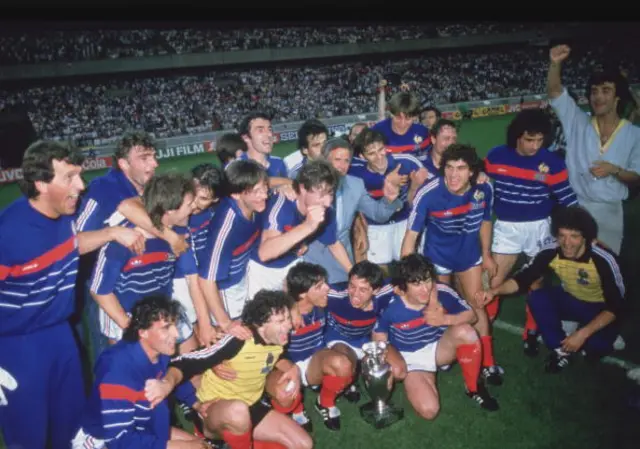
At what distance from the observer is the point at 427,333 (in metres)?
4.72

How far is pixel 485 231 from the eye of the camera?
211 inches

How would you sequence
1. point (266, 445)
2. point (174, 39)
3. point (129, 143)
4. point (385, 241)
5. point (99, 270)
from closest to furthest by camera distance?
point (99, 270), point (266, 445), point (129, 143), point (385, 241), point (174, 39)

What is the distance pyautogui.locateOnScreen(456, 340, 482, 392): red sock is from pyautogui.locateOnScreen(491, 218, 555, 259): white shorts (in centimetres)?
173

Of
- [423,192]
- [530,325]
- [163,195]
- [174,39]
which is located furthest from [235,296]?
[174,39]

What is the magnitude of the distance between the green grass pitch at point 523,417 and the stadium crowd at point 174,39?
2997 cm

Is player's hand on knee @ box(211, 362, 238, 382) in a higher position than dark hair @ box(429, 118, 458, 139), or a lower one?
lower

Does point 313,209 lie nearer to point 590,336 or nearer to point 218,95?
point 590,336

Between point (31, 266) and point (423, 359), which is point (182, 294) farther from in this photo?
point (423, 359)

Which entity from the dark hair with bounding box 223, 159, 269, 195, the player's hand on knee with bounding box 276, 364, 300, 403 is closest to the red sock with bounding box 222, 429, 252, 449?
the player's hand on knee with bounding box 276, 364, 300, 403

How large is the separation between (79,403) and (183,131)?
22.1 metres

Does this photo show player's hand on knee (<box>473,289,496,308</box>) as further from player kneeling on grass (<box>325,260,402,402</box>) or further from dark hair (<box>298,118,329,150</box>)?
dark hair (<box>298,118,329,150</box>)

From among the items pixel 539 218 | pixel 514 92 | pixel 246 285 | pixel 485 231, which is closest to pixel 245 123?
pixel 246 285

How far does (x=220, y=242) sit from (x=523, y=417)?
10.0ft

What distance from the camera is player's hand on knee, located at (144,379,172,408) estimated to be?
325cm
